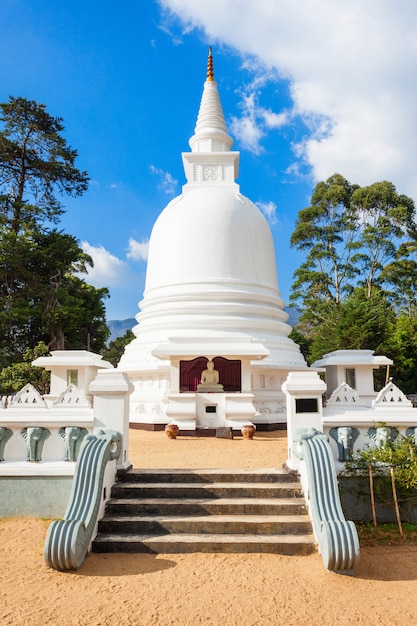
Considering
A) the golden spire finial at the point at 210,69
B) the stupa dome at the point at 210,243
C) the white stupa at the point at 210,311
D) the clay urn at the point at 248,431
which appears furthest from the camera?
the golden spire finial at the point at 210,69

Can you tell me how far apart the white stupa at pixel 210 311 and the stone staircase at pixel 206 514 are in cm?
706

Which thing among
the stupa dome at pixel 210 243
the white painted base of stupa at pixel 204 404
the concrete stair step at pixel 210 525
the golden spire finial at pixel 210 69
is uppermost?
the golden spire finial at pixel 210 69

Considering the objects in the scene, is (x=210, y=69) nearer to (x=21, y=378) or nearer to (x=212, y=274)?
(x=212, y=274)

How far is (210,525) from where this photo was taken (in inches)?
267

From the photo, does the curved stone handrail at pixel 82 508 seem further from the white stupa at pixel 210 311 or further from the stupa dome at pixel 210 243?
the stupa dome at pixel 210 243

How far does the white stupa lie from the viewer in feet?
50.6

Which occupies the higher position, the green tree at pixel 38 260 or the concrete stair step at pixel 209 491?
the green tree at pixel 38 260

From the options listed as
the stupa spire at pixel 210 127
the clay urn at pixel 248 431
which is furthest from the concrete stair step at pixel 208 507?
the stupa spire at pixel 210 127

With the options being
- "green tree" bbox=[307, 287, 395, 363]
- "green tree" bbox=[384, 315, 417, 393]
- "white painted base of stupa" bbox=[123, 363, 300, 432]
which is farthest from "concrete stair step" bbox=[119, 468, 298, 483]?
"green tree" bbox=[384, 315, 417, 393]

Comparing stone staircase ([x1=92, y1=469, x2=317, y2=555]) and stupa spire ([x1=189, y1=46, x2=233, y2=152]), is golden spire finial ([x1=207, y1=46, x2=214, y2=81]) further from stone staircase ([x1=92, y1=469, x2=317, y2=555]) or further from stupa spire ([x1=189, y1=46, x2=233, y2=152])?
stone staircase ([x1=92, y1=469, x2=317, y2=555])

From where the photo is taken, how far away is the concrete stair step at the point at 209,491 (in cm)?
750

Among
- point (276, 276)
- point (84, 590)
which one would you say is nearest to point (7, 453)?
point (84, 590)

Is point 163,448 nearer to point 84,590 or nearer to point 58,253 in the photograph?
point 84,590

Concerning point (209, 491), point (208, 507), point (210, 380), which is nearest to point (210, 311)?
point (210, 380)
